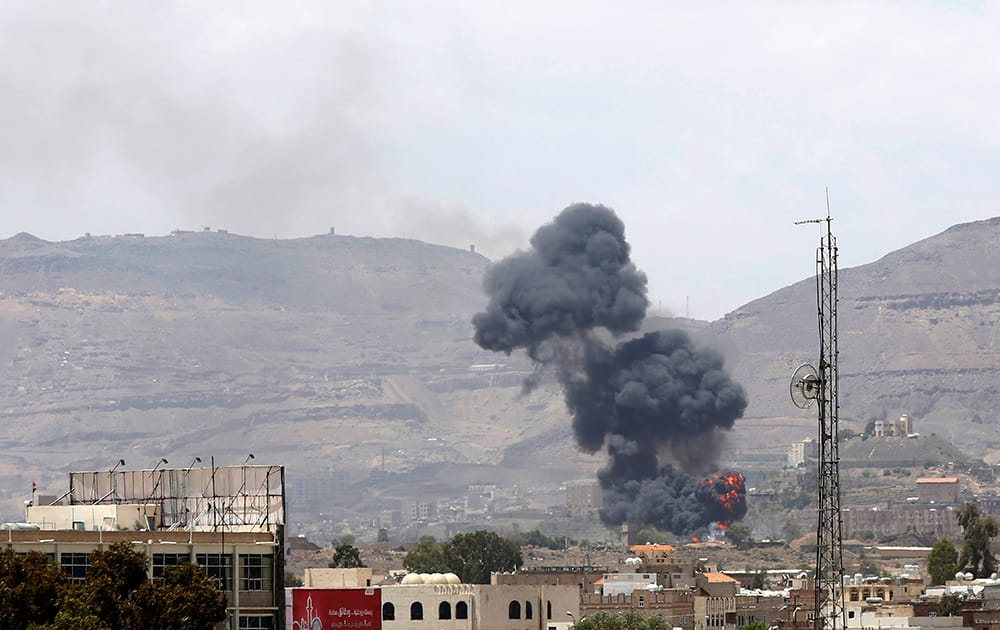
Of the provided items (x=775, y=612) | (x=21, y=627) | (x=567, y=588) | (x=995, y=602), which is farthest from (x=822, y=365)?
(x=775, y=612)

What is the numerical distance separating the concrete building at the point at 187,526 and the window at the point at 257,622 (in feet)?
0.11

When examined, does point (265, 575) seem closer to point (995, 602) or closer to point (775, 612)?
point (995, 602)

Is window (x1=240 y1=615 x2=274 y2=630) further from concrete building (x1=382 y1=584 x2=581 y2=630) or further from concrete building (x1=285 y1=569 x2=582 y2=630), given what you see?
concrete building (x1=382 y1=584 x2=581 y2=630)

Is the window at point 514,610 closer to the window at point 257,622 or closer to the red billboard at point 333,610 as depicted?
the red billboard at point 333,610

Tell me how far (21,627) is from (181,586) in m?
4.76

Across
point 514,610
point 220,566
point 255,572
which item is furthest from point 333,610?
point 514,610

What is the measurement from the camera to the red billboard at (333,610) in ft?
309

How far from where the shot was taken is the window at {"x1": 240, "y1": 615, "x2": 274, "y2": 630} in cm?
7942

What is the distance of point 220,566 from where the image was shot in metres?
79.2

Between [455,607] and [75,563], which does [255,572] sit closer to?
[75,563]

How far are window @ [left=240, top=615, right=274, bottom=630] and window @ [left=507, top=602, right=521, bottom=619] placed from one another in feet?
144

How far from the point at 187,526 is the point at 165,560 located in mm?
9580

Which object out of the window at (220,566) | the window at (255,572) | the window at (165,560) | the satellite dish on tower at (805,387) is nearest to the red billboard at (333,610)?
the window at (255,572)

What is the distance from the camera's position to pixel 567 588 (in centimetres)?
13762
